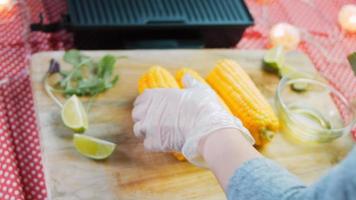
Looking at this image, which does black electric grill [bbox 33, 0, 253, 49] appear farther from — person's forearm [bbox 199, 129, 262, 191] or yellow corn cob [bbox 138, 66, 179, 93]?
person's forearm [bbox 199, 129, 262, 191]

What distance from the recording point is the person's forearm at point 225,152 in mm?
702

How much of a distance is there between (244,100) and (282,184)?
34 cm

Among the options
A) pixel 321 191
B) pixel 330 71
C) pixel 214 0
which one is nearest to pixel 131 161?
pixel 321 191

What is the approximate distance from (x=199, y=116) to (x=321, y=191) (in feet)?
1.04

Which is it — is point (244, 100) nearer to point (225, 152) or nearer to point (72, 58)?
point (225, 152)

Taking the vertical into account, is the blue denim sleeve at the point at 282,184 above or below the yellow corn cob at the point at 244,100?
above

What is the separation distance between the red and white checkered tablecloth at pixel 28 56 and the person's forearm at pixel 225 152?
378mm

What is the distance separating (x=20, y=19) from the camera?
1.25m

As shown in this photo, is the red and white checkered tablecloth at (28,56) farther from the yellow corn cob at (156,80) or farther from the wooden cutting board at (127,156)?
the yellow corn cob at (156,80)

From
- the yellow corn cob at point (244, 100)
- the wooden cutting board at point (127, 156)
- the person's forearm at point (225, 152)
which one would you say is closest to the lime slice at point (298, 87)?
the wooden cutting board at point (127, 156)

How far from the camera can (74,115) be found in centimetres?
93

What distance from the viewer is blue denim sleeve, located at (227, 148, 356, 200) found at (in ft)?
1.70

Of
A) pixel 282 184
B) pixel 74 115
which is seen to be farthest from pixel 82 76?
pixel 282 184

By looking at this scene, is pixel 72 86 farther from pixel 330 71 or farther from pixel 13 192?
pixel 330 71
